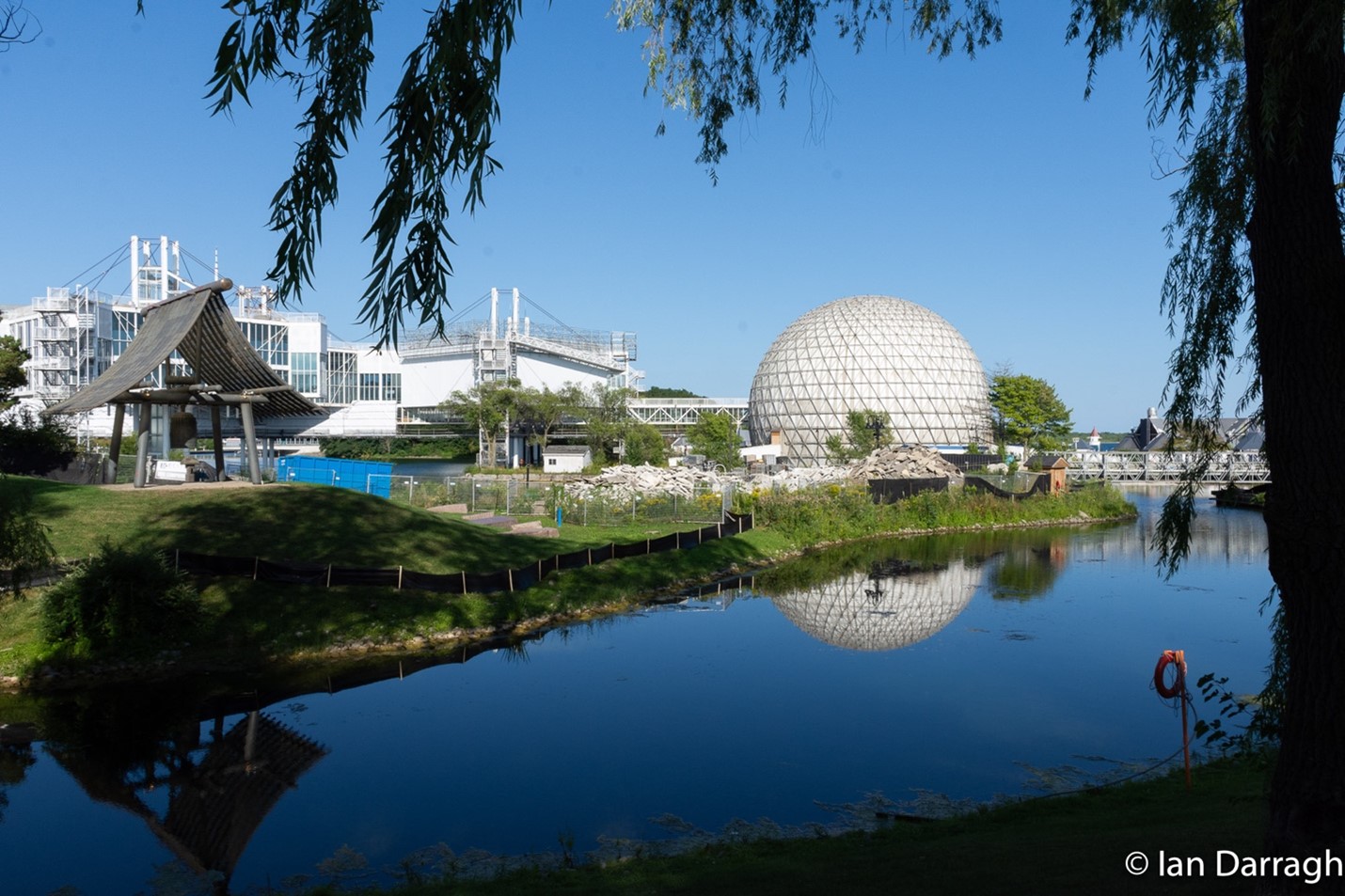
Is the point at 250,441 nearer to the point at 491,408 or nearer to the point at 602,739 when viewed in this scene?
the point at 602,739

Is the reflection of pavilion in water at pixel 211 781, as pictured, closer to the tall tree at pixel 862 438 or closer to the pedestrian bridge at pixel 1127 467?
the tall tree at pixel 862 438

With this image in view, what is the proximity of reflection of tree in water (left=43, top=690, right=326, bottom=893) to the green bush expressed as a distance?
6.38ft

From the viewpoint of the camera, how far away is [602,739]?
538 inches

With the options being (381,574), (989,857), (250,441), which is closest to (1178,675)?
(989,857)

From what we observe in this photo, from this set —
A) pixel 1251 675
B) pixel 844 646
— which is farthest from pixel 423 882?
pixel 1251 675

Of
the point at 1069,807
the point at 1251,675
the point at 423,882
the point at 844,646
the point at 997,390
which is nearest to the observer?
the point at 423,882

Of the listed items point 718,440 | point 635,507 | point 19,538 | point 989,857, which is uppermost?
point 718,440

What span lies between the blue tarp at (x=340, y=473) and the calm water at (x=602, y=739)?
65.8ft

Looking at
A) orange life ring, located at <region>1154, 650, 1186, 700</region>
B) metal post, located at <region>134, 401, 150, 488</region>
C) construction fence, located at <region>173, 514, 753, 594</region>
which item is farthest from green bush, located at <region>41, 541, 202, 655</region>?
orange life ring, located at <region>1154, 650, 1186, 700</region>

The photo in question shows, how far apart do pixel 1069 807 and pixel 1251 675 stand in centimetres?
898

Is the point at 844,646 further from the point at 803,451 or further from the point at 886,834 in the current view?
the point at 803,451

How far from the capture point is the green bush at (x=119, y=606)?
17188mm

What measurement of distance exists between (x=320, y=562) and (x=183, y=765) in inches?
407

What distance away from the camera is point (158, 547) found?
21.2 m
